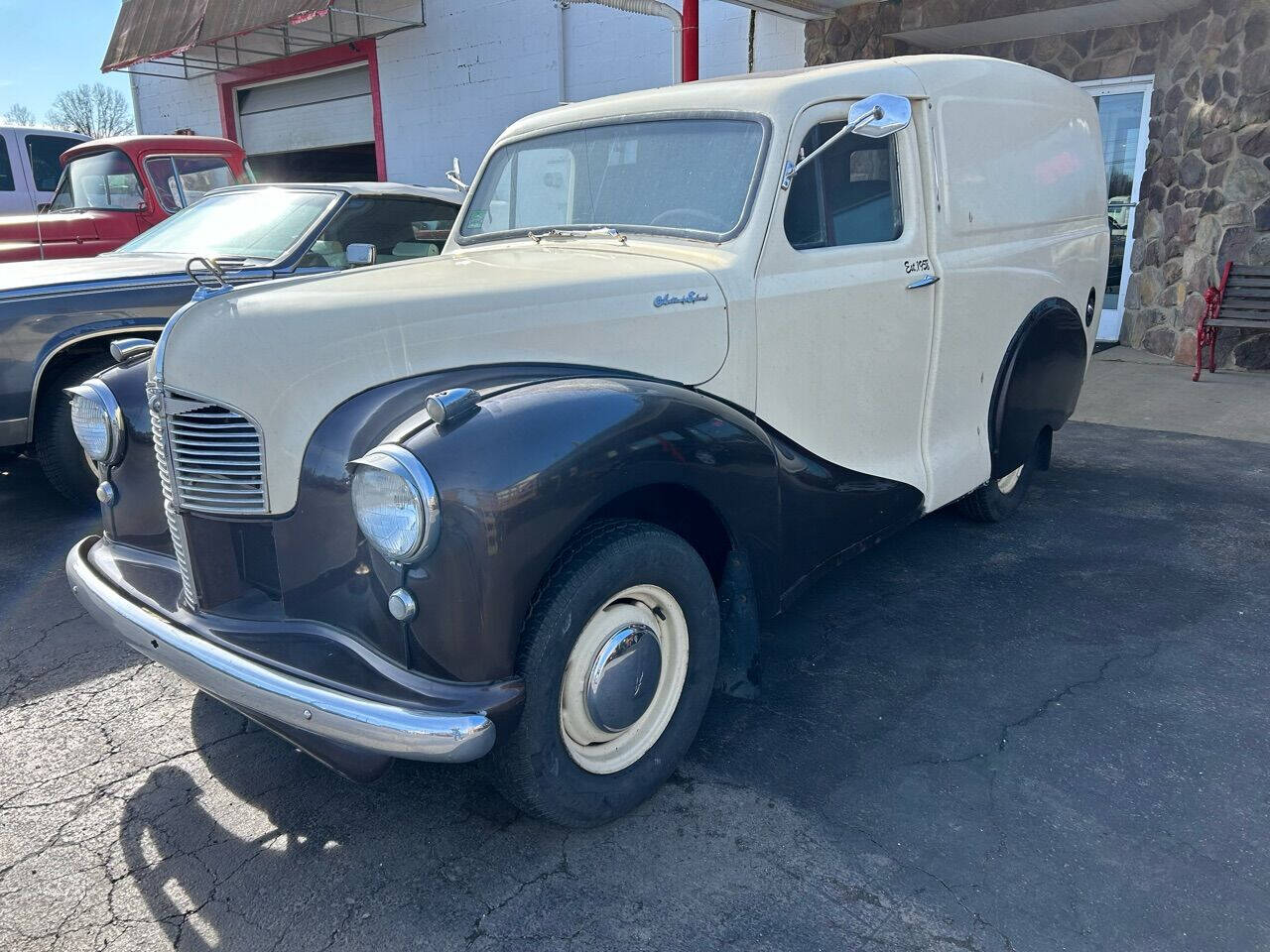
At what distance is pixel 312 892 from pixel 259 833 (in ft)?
1.02

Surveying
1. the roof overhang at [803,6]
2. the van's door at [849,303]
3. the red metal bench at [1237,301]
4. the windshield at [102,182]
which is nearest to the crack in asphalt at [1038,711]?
the van's door at [849,303]

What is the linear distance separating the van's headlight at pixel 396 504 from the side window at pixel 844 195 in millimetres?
1573

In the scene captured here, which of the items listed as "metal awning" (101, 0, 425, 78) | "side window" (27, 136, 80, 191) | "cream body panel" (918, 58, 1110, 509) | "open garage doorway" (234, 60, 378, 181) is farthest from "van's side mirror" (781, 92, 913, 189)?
"open garage doorway" (234, 60, 378, 181)

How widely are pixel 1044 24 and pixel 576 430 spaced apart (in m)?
8.15

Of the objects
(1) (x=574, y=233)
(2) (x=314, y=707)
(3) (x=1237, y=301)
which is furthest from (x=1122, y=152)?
(2) (x=314, y=707)

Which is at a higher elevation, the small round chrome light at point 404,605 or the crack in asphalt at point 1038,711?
the small round chrome light at point 404,605

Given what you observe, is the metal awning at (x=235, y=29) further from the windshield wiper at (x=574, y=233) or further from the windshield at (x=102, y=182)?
the windshield wiper at (x=574, y=233)

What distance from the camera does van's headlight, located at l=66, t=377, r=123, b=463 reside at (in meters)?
2.77

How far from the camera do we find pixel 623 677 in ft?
7.72

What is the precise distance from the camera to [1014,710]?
118 inches

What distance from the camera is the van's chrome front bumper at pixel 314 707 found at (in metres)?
1.93

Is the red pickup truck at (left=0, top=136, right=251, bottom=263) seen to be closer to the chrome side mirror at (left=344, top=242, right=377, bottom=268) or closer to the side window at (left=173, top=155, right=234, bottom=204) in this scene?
the side window at (left=173, top=155, right=234, bottom=204)

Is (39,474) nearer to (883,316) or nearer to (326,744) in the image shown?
(326,744)

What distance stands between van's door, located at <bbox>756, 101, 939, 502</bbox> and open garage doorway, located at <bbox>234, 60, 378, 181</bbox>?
11766 mm
